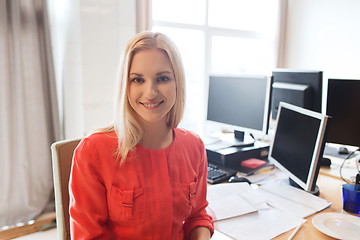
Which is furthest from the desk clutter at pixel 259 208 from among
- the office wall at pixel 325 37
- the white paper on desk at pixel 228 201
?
the office wall at pixel 325 37

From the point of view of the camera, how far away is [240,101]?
1852mm

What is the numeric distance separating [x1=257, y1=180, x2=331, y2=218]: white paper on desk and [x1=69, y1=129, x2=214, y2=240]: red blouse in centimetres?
45

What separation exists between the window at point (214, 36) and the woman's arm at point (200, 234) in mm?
1525

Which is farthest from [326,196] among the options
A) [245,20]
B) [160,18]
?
[245,20]

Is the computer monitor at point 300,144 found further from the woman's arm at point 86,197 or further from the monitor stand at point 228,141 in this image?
the woman's arm at point 86,197

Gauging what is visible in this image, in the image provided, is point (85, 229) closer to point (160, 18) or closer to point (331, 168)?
point (331, 168)

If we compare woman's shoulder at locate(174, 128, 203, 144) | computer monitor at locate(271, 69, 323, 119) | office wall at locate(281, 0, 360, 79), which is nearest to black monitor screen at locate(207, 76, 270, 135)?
computer monitor at locate(271, 69, 323, 119)

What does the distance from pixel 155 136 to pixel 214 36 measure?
2273 millimetres

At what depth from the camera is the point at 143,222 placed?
37.4 inches

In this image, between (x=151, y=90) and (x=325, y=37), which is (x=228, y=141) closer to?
(x=151, y=90)

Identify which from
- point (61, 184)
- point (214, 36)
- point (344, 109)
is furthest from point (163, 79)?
point (214, 36)

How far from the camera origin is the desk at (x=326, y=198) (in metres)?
1.06

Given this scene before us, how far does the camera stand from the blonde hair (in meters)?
0.94

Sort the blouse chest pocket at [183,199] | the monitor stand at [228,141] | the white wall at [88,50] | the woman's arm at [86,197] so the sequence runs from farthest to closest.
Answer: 1. the white wall at [88,50]
2. the monitor stand at [228,141]
3. the blouse chest pocket at [183,199]
4. the woman's arm at [86,197]
